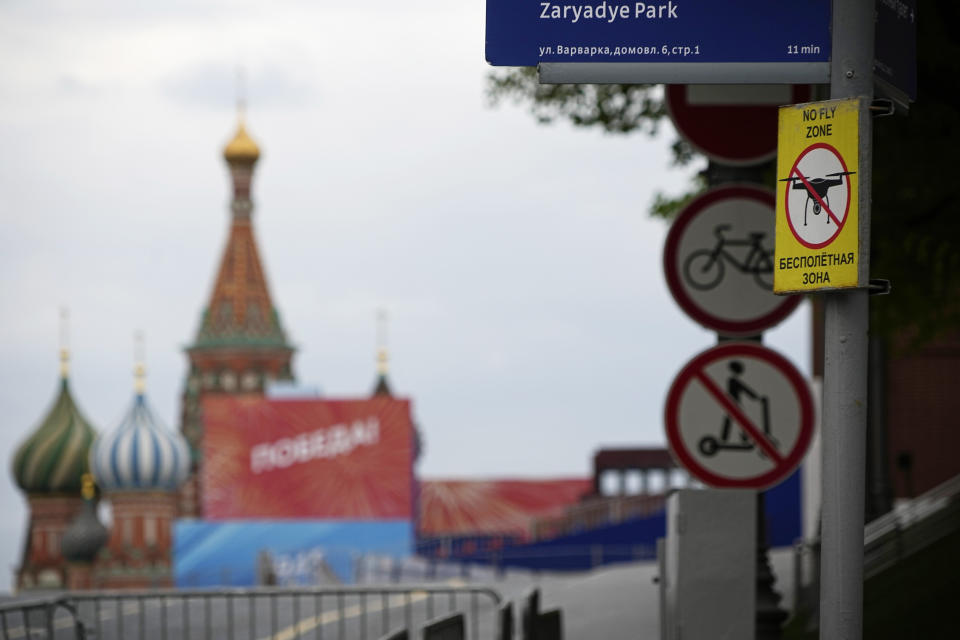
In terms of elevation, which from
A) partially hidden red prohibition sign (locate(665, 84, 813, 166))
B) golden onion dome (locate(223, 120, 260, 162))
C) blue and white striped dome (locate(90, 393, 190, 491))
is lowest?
blue and white striped dome (locate(90, 393, 190, 491))

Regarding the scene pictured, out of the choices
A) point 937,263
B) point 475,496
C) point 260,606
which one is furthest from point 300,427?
point 937,263

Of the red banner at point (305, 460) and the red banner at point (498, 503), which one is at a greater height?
the red banner at point (305, 460)

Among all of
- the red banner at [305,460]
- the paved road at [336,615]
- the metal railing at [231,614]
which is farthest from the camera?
the red banner at [305,460]

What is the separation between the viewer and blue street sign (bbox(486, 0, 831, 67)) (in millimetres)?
6223

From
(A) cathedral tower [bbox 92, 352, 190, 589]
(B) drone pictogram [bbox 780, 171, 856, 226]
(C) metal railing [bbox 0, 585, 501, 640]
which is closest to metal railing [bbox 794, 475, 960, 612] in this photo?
(C) metal railing [bbox 0, 585, 501, 640]

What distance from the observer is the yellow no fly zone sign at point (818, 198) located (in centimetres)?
551

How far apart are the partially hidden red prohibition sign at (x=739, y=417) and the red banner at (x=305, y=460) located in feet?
293

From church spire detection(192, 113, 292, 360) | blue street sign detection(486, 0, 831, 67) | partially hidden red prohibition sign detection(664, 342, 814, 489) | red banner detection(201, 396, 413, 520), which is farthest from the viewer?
church spire detection(192, 113, 292, 360)

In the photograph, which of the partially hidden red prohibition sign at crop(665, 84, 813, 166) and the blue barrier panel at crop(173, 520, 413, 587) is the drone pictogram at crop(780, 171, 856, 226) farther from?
the blue barrier panel at crop(173, 520, 413, 587)

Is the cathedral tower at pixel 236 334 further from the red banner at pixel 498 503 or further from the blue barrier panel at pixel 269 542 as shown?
the blue barrier panel at pixel 269 542

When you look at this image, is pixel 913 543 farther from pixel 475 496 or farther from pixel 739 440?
pixel 475 496

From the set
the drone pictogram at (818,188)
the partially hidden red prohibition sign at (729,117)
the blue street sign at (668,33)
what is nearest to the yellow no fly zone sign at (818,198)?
the drone pictogram at (818,188)

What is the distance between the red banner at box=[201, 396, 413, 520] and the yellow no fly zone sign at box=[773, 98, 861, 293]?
9136 centimetres

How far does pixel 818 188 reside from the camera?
558 centimetres
